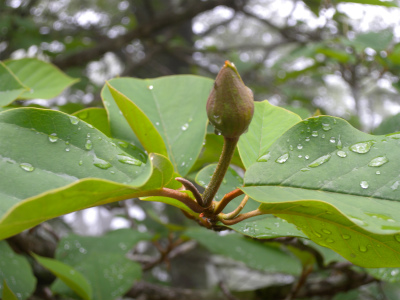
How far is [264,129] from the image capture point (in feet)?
2.00

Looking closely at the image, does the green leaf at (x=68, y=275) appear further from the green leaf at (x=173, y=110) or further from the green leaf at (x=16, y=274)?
the green leaf at (x=173, y=110)

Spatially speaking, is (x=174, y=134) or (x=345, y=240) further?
(x=174, y=134)

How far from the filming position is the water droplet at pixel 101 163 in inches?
17.3

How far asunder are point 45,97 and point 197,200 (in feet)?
1.70

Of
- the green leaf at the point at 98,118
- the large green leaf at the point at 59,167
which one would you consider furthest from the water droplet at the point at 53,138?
the green leaf at the point at 98,118

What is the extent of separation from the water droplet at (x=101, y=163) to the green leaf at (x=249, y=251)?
0.95 meters

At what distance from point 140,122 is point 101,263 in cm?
80

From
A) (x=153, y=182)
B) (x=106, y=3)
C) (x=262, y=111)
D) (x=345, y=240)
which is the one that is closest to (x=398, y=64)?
(x=262, y=111)

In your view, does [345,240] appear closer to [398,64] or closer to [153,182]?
[153,182]

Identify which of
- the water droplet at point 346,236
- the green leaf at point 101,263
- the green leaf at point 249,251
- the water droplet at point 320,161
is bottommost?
the green leaf at point 249,251

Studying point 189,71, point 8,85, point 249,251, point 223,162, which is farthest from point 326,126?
point 189,71

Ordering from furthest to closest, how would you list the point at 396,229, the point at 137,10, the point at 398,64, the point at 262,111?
1. the point at 137,10
2. the point at 398,64
3. the point at 262,111
4. the point at 396,229

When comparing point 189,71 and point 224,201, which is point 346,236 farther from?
point 189,71

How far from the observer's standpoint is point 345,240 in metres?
0.49
